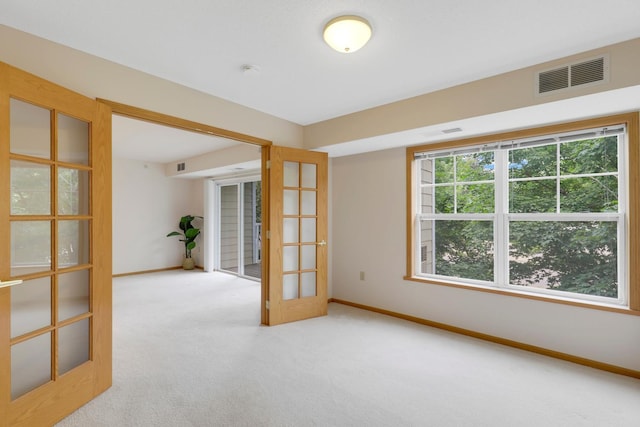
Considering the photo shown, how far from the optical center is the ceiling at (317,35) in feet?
5.70

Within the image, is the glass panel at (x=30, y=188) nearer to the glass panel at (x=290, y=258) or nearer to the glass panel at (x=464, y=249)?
the glass panel at (x=290, y=258)

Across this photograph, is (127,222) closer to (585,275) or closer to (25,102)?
(25,102)

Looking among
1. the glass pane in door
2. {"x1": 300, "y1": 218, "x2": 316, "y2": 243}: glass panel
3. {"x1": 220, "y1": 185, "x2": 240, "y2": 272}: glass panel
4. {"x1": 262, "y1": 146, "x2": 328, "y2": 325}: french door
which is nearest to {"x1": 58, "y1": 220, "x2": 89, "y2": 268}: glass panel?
{"x1": 262, "y1": 146, "x2": 328, "y2": 325}: french door

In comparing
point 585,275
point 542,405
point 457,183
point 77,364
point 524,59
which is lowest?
point 542,405

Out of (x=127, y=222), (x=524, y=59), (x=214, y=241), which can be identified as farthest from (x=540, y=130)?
(x=127, y=222)

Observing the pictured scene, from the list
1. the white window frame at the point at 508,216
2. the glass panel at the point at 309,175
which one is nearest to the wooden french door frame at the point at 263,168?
the glass panel at the point at 309,175

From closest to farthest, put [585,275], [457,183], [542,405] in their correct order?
1. [542,405]
2. [585,275]
3. [457,183]

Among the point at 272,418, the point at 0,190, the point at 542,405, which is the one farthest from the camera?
the point at 542,405

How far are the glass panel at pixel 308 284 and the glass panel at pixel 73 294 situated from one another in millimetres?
2245

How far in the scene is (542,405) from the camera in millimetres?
2135

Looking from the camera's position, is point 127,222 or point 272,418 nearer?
point 272,418

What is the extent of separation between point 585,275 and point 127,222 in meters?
7.64

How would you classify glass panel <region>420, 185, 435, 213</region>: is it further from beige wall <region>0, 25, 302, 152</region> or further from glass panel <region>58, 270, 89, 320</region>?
glass panel <region>58, 270, 89, 320</region>

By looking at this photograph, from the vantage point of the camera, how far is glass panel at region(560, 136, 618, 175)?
9.05ft
